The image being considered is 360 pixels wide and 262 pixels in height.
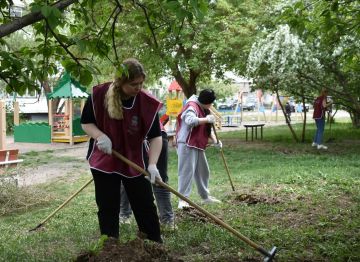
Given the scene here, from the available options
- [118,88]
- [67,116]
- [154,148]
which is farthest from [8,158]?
[67,116]

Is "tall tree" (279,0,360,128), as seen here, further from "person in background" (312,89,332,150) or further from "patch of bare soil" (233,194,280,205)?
"patch of bare soil" (233,194,280,205)

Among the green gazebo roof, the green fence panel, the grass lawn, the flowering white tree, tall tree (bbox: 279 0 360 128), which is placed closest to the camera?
the grass lawn

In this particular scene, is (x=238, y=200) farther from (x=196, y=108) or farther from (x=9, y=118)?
(x=9, y=118)

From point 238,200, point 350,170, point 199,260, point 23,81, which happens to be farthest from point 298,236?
point 350,170

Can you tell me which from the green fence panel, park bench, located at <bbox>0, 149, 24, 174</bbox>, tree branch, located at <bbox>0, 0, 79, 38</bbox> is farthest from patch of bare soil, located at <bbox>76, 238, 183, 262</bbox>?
the green fence panel

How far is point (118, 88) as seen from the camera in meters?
3.80

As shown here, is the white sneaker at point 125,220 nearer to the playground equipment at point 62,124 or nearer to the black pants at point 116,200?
the black pants at point 116,200

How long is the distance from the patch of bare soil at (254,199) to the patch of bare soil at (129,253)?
3256 millimetres

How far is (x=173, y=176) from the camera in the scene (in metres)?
9.74

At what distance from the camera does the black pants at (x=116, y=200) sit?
3.95 metres

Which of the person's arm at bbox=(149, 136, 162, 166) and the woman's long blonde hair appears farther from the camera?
the person's arm at bbox=(149, 136, 162, 166)

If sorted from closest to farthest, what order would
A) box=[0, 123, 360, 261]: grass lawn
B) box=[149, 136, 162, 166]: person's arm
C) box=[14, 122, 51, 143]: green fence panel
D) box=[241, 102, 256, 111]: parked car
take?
box=[149, 136, 162, 166]: person's arm
box=[0, 123, 360, 261]: grass lawn
box=[14, 122, 51, 143]: green fence panel
box=[241, 102, 256, 111]: parked car

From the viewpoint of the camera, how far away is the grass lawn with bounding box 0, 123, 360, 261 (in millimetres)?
4457

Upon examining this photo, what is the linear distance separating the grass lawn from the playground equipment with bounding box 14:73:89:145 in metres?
7.86
